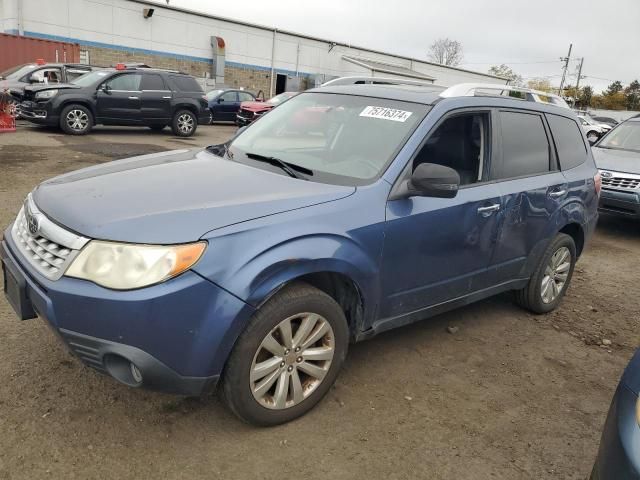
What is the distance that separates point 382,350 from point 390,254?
3.28 ft

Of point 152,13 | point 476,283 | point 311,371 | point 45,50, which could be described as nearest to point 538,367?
point 476,283

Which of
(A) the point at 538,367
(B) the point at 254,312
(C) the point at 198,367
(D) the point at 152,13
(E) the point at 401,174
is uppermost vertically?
(D) the point at 152,13

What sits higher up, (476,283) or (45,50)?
(45,50)

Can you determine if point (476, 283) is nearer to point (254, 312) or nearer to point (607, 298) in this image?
point (254, 312)

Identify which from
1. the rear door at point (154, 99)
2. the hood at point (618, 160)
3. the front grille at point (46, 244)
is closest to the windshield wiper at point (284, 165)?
the front grille at point (46, 244)

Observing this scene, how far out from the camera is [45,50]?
2170 cm

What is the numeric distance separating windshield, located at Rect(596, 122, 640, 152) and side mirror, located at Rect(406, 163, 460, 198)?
6.96 meters

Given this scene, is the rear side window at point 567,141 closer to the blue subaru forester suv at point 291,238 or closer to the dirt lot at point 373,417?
the blue subaru forester suv at point 291,238

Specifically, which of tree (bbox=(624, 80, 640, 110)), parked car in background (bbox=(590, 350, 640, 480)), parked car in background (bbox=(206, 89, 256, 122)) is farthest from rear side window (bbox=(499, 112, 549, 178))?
tree (bbox=(624, 80, 640, 110))

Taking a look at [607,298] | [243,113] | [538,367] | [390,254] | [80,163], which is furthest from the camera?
[243,113]

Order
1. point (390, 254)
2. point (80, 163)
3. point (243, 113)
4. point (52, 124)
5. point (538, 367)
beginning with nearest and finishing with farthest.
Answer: point (390, 254)
point (538, 367)
point (80, 163)
point (52, 124)
point (243, 113)

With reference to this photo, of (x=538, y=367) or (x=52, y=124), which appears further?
(x=52, y=124)

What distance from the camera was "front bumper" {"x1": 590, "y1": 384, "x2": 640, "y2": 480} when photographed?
68.7 inches

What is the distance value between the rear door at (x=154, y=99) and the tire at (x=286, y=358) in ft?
40.9
